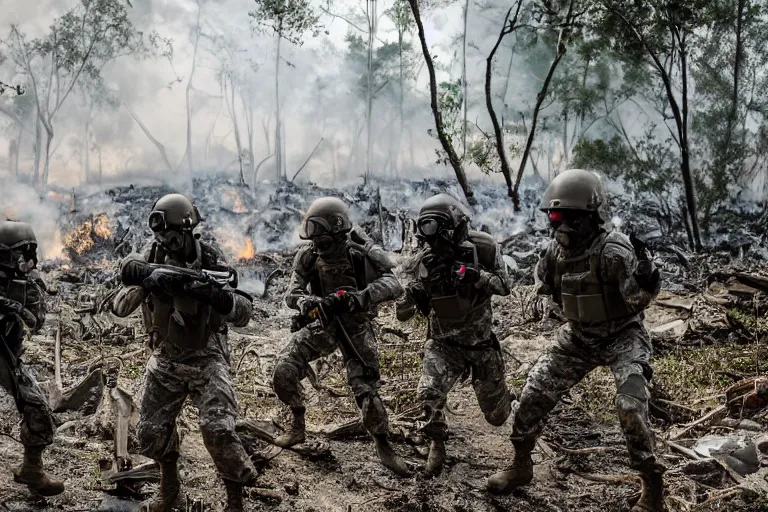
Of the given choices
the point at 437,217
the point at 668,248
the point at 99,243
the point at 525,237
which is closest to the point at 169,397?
the point at 437,217

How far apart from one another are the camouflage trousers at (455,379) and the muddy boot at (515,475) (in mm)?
420

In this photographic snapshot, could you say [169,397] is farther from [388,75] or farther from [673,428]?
[388,75]

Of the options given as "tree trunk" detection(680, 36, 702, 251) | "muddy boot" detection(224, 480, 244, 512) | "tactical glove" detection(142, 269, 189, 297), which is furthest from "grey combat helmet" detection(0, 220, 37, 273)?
"tree trunk" detection(680, 36, 702, 251)

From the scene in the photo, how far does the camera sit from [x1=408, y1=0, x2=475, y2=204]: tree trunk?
862 centimetres

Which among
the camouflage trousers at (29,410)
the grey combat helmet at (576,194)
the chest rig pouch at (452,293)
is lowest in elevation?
the camouflage trousers at (29,410)

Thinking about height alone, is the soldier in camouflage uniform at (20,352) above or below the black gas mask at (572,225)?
below

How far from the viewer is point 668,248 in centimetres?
868

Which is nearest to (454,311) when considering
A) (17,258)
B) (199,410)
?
(199,410)

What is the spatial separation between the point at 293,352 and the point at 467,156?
5471 millimetres

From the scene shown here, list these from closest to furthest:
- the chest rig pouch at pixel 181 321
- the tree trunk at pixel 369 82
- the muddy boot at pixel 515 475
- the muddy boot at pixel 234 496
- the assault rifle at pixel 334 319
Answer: the muddy boot at pixel 234 496, the chest rig pouch at pixel 181 321, the muddy boot at pixel 515 475, the assault rifle at pixel 334 319, the tree trunk at pixel 369 82

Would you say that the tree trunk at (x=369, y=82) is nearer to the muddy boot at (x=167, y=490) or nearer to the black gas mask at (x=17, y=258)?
the black gas mask at (x=17, y=258)

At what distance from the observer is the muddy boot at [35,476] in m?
3.45

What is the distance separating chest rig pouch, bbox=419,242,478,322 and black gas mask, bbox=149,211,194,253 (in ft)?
4.78

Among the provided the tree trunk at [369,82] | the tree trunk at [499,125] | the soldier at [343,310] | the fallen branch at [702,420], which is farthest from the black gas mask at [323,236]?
the tree trunk at [499,125]
